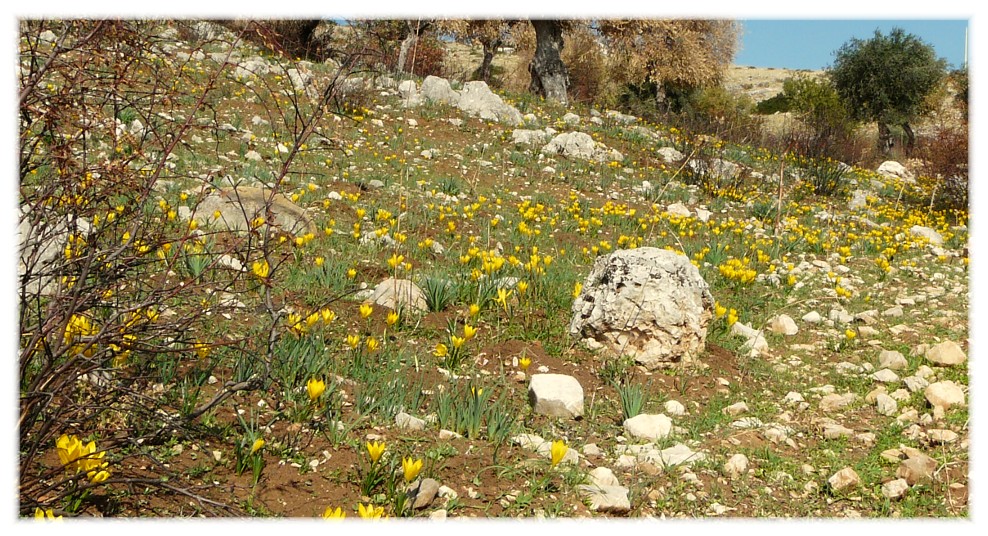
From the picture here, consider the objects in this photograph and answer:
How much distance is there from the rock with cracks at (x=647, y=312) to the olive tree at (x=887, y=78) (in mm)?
25713

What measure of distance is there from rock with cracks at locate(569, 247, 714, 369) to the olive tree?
84.4ft

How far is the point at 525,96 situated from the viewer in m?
16.5

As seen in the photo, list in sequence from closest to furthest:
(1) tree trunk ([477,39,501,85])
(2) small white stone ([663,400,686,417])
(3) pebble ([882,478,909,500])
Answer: (3) pebble ([882,478,909,500]) < (2) small white stone ([663,400,686,417]) < (1) tree trunk ([477,39,501,85])

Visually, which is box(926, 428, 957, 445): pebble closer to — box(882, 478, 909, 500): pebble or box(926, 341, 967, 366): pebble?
box(882, 478, 909, 500): pebble

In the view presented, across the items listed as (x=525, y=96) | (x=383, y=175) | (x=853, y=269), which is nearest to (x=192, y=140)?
(x=383, y=175)

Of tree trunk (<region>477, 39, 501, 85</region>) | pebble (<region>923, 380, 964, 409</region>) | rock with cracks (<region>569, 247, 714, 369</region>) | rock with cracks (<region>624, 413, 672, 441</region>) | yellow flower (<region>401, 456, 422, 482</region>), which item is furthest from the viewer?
tree trunk (<region>477, 39, 501, 85</region>)

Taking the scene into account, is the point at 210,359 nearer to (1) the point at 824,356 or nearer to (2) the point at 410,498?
(2) the point at 410,498

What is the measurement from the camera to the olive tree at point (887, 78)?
1026 inches

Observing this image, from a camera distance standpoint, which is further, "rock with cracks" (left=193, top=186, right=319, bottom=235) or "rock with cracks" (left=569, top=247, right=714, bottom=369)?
"rock with cracks" (left=193, top=186, right=319, bottom=235)

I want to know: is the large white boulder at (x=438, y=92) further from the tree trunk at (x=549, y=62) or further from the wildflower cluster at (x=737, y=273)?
the wildflower cluster at (x=737, y=273)

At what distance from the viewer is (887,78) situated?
87.2 ft

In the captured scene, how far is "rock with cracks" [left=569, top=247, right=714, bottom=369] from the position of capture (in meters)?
4.31

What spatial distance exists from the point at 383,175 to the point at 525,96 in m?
8.86

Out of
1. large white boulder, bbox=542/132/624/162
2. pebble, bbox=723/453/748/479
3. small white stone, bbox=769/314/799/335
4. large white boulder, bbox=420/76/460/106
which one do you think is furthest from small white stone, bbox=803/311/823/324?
large white boulder, bbox=420/76/460/106
